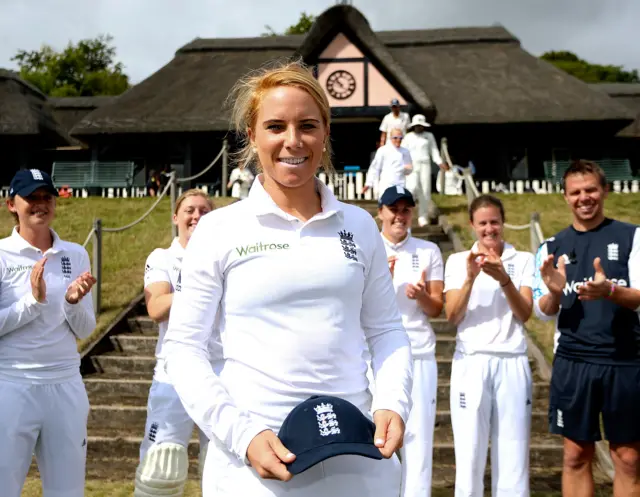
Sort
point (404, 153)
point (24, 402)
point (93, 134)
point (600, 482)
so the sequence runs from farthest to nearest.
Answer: point (93, 134) < point (404, 153) < point (600, 482) < point (24, 402)

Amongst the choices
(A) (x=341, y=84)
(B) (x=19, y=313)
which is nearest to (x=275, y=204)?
(B) (x=19, y=313)

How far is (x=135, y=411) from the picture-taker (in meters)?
6.87

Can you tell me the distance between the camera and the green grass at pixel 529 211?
11023mm

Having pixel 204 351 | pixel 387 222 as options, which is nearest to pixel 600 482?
pixel 387 222

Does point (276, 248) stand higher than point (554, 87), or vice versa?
point (554, 87)

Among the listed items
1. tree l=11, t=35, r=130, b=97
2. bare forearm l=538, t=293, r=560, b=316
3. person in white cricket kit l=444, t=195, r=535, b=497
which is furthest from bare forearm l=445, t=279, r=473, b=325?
tree l=11, t=35, r=130, b=97

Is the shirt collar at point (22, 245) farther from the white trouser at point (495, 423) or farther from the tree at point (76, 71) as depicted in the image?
the tree at point (76, 71)

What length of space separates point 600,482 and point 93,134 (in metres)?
20.4

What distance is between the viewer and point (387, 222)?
5.08m

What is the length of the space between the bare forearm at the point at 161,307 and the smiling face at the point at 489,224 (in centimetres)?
207

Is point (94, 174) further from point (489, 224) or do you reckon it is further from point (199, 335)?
point (199, 335)

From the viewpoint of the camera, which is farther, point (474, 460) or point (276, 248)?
point (474, 460)

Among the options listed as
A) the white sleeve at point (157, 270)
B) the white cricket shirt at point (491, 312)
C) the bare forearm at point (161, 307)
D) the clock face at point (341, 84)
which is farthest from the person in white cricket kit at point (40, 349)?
the clock face at point (341, 84)

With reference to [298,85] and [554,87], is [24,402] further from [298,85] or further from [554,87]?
[554,87]
